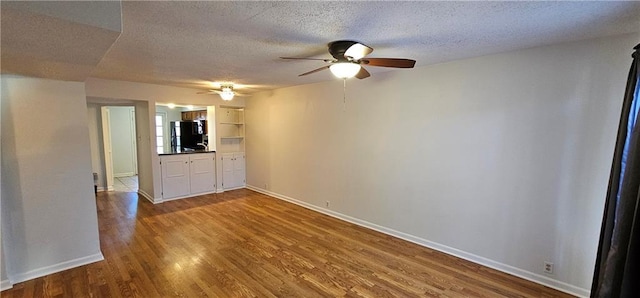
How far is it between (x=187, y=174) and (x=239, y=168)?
1.21 meters

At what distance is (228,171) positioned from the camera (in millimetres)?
6418

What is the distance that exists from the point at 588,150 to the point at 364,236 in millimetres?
2595

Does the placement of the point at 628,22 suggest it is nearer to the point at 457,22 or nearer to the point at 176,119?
the point at 457,22

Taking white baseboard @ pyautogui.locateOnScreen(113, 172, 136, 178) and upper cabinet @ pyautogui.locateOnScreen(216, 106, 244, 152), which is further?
white baseboard @ pyautogui.locateOnScreen(113, 172, 136, 178)

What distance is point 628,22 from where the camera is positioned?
1990 millimetres

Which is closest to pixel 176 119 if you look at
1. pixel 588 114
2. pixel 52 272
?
pixel 52 272

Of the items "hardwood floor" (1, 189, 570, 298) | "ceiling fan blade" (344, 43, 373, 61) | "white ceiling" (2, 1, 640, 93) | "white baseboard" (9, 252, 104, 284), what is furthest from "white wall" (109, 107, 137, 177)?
"ceiling fan blade" (344, 43, 373, 61)

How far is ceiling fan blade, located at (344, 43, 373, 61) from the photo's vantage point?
2.23 meters

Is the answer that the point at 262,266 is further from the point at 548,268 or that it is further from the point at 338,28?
the point at 548,268

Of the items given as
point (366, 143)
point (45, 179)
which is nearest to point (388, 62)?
point (366, 143)

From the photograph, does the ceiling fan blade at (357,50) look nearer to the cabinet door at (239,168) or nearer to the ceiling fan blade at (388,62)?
the ceiling fan blade at (388,62)

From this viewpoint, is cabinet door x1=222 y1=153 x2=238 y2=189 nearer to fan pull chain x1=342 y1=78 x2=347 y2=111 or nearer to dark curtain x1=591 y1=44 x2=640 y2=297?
fan pull chain x1=342 y1=78 x2=347 y2=111

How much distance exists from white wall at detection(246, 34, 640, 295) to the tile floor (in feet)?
17.2

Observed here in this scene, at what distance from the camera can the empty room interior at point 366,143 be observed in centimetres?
192
